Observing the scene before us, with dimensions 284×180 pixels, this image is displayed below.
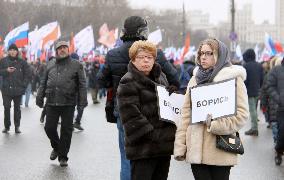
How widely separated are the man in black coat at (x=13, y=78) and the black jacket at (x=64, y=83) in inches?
143

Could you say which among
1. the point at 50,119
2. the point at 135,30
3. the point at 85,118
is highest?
the point at 135,30

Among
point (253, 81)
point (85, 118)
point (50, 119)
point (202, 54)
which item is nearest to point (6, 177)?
point (50, 119)

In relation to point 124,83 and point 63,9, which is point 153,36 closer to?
point 124,83

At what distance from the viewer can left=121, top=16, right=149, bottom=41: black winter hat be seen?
19.5 ft

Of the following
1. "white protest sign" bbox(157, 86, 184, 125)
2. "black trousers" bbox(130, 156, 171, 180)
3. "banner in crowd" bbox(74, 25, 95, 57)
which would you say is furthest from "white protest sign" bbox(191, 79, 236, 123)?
"banner in crowd" bbox(74, 25, 95, 57)

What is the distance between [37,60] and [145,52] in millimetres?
23595

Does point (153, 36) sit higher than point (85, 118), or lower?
higher

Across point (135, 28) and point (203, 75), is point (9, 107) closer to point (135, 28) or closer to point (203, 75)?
point (135, 28)

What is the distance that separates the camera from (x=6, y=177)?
7.97 metres

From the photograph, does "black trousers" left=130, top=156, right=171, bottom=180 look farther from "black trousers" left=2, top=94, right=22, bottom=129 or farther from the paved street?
"black trousers" left=2, top=94, right=22, bottom=129

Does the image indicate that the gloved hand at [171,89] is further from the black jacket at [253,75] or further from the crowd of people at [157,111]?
the black jacket at [253,75]

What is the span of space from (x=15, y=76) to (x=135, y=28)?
6.82m

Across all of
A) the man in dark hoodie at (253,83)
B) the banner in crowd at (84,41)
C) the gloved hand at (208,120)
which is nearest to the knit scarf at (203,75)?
the gloved hand at (208,120)

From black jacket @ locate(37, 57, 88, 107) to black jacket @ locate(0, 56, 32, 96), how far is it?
3.63 meters
